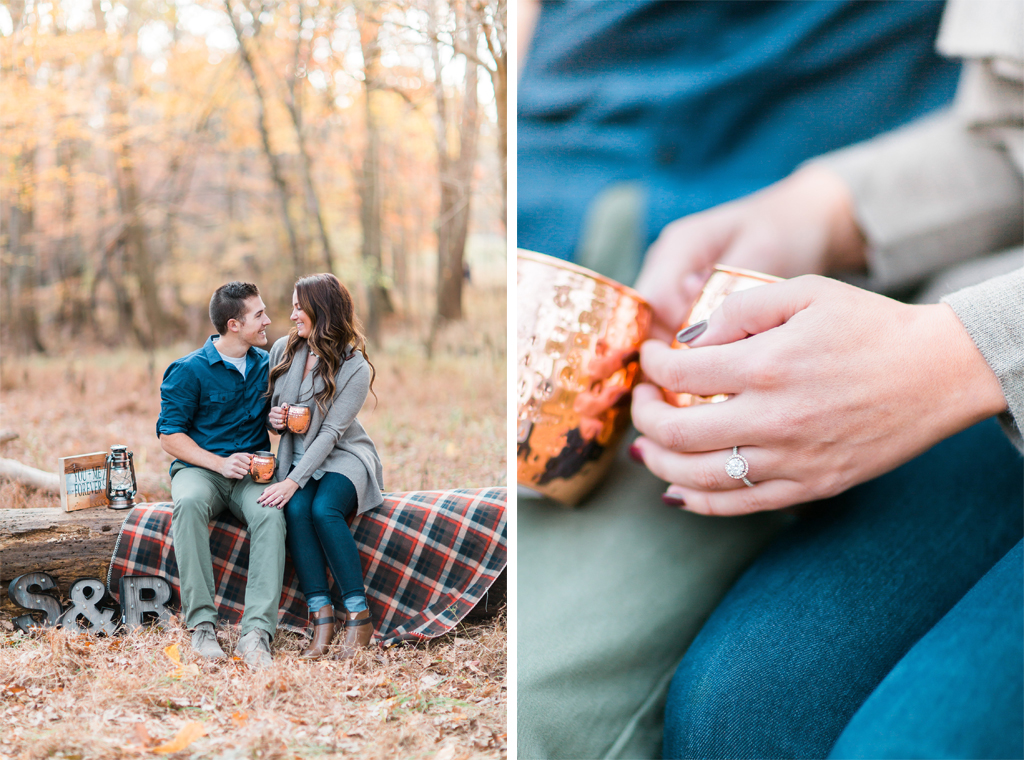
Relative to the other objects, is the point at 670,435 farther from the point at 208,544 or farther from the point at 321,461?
the point at 208,544

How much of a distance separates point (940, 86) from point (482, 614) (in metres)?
1.10

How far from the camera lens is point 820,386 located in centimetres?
64

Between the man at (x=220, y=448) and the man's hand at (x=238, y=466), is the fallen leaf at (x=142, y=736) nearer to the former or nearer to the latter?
the man at (x=220, y=448)

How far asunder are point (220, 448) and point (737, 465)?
0.69m

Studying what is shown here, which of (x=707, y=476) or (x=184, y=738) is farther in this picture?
(x=184, y=738)

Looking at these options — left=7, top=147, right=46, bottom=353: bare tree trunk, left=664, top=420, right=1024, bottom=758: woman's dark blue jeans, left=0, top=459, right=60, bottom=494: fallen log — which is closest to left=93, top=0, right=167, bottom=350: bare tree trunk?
left=7, top=147, right=46, bottom=353: bare tree trunk

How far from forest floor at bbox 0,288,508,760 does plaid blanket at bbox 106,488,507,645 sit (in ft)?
0.09

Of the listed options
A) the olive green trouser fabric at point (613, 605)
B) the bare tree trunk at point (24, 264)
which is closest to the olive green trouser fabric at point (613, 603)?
the olive green trouser fabric at point (613, 605)

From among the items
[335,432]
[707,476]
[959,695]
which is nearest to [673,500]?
[707,476]

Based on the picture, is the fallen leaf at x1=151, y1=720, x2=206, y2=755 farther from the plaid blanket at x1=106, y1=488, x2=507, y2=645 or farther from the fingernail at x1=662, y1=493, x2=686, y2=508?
the fingernail at x1=662, y1=493, x2=686, y2=508

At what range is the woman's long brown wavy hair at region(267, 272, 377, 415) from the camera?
35.8 inches

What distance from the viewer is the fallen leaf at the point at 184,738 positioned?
0.80 m

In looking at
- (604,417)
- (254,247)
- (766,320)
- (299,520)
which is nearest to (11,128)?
(254,247)

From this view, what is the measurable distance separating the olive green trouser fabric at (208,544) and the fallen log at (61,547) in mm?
114
